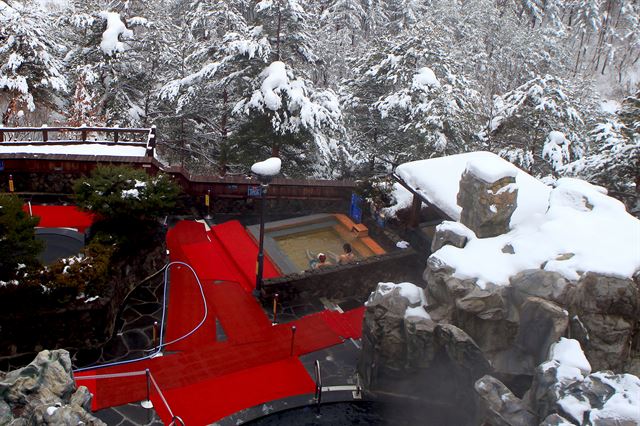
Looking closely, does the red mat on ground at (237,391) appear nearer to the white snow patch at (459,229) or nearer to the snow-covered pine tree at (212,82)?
the white snow patch at (459,229)

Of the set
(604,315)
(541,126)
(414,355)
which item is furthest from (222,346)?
(541,126)

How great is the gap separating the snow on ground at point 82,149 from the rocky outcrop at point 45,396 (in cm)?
1178

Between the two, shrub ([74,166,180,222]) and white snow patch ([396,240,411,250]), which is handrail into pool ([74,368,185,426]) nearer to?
shrub ([74,166,180,222])

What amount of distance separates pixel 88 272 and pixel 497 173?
9.96 m

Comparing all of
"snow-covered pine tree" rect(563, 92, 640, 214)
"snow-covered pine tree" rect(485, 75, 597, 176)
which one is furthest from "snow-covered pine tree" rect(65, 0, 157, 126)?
"snow-covered pine tree" rect(563, 92, 640, 214)

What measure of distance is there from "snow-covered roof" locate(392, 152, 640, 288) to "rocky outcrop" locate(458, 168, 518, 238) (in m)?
0.31

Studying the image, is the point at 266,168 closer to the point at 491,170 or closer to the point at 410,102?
the point at 491,170

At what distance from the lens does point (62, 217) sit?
59.5ft

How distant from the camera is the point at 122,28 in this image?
1019 inches

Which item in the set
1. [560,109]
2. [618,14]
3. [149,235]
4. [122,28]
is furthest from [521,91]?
[618,14]

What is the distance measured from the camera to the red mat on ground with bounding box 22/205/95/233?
1766 cm

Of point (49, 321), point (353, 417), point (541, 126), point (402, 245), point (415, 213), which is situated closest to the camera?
point (353, 417)

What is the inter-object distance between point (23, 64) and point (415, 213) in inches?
790

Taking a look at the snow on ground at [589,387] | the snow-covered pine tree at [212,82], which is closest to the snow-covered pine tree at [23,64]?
the snow-covered pine tree at [212,82]
